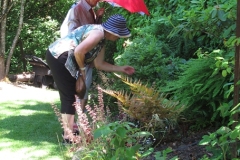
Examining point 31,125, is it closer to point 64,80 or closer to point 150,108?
point 64,80

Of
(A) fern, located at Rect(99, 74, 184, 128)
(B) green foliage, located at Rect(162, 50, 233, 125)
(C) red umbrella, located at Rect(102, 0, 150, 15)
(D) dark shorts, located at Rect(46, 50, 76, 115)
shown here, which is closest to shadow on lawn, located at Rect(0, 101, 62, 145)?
(D) dark shorts, located at Rect(46, 50, 76, 115)

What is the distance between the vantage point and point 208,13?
3.53 m

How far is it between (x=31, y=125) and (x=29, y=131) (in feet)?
1.31

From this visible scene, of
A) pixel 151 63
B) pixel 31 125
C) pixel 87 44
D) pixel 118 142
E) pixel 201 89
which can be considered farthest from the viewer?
pixel 31 125

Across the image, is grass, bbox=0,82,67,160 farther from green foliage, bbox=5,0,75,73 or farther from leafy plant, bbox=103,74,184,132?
green foliage, bbox=5,0,75,73

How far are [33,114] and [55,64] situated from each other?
107 inches

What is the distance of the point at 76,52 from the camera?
14.3 ft

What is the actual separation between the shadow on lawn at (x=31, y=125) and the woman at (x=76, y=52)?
51 centimetres

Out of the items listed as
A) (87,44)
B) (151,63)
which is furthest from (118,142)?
(151,63)

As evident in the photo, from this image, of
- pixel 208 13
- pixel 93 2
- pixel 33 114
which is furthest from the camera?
pixel 33 114

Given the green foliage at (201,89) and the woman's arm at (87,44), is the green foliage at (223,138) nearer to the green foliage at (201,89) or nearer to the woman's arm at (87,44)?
the green foliage at (201,89)

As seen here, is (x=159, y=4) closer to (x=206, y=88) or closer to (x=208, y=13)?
(x=206, y=88)

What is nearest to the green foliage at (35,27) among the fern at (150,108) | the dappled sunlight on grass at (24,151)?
the dappled sunlight on grass at (24,151)

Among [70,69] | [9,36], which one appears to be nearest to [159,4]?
[70,69]
